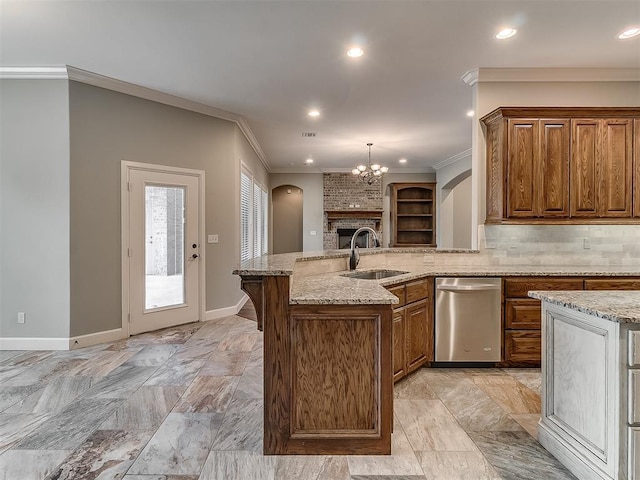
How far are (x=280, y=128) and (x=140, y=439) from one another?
4.79 meters

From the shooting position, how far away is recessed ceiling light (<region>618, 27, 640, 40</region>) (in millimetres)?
2996

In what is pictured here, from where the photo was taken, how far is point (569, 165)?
3457 millimetres

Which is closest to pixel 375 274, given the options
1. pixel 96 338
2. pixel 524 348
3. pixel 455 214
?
pixel 524 348

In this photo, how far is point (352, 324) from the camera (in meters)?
2.02

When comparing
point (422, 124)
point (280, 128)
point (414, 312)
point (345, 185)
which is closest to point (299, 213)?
point (345, 185)

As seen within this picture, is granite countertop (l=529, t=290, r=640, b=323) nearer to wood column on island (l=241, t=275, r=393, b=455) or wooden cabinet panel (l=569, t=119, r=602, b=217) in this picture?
wood column on island (l=241, t=275, r=393, b=455)

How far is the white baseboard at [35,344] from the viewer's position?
3.78 metres

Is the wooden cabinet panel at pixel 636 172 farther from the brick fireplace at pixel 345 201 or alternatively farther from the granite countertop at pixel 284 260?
the brick fireplace at pixel 345 201

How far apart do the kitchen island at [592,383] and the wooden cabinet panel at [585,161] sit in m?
1.73

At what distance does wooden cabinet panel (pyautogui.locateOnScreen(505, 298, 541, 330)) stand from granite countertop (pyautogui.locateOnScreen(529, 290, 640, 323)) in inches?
46.7

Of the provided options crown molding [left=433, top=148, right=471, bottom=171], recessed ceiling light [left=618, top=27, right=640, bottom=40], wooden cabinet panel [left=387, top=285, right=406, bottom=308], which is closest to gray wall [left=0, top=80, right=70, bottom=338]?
wooden cabinet panel [left=387, top=285, right=406, bottom=308]

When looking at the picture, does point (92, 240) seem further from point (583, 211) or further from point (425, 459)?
point (583, 211)

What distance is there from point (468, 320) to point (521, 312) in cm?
50

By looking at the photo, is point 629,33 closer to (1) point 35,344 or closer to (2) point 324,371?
(2) point 324,371
